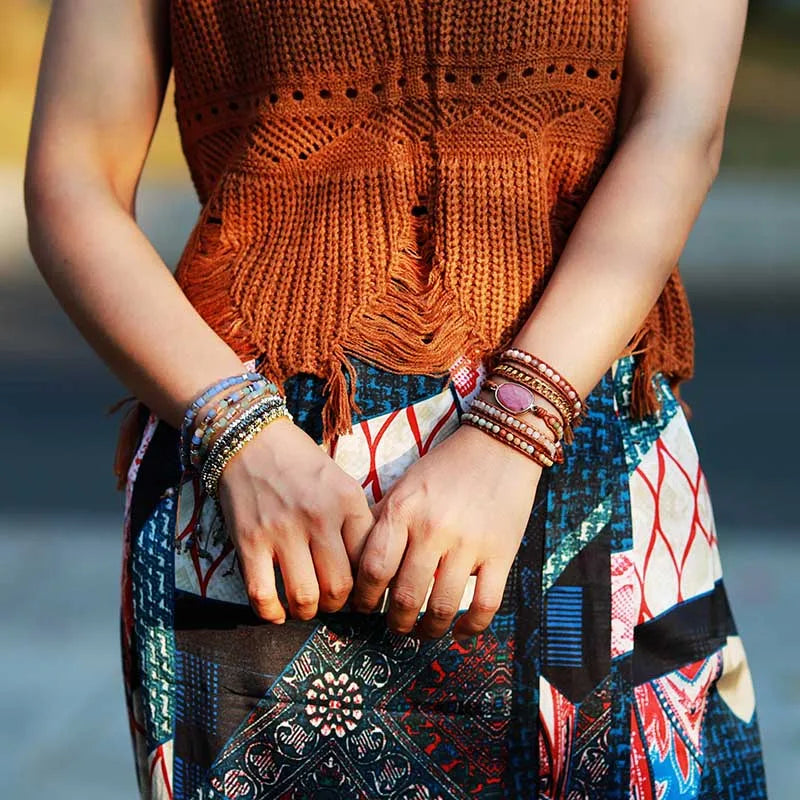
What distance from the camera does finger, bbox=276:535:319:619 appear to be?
863 millimetres

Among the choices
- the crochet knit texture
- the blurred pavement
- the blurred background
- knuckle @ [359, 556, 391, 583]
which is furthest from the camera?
the blurred background

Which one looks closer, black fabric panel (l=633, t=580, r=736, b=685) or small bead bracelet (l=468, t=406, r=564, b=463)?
small bead bracelet (l=468, t=406, r=564, b=463)

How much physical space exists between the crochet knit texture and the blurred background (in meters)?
2.03

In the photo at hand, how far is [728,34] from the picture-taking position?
98 centimetres

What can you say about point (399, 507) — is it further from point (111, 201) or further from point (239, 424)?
point (111, 201)

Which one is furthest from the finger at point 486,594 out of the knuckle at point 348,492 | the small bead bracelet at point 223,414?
the small bead bracelet at point 223,414

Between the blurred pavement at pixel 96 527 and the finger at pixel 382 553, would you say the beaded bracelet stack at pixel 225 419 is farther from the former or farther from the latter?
the blurred pavement at pixel 96 527

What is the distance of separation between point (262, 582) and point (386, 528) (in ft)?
0.34

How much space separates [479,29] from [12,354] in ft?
23.5

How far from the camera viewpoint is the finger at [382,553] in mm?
843

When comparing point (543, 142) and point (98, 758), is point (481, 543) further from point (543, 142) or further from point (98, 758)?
point (98, 758)

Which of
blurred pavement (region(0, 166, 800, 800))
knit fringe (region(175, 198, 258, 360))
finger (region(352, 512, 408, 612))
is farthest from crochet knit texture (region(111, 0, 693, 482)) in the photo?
blurred pavement (region(0, 166, 800, 800))

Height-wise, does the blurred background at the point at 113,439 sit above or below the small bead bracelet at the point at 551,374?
above

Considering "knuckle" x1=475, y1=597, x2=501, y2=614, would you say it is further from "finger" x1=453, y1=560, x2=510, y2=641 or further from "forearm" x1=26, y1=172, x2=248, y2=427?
"forearm" x1=26, y1=172, x2=248, y2=427
